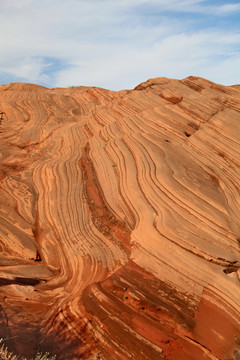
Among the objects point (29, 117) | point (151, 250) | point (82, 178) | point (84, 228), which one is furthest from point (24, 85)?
point (151, 250)

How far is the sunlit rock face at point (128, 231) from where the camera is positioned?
4.77m

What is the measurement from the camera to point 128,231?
768cm

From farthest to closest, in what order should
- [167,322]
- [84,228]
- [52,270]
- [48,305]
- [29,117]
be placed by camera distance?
[29,117], [84,228], [52,270], [48,305], [167,322]

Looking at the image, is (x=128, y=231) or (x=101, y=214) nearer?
(x=128, y=231)

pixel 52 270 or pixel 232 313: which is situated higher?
pixel 232 313

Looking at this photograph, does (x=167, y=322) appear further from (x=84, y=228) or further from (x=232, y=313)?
(x=84, y=228)

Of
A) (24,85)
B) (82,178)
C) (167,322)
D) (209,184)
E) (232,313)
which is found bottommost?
(167,322)

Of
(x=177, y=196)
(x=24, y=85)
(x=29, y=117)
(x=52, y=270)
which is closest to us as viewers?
(x=52, y=270)

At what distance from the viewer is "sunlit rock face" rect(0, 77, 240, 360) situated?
477cm

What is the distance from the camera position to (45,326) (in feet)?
16.2

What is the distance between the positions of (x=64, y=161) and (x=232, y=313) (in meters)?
8.71

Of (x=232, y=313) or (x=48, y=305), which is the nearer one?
(x=232, y=313)

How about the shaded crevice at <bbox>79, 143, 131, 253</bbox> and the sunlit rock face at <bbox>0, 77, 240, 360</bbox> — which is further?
the shaded crevice at <bbox>79, 143, 131, 253</bbox>

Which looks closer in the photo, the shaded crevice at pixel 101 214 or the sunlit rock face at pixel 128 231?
the sunlit rock face at pixel 128 231
